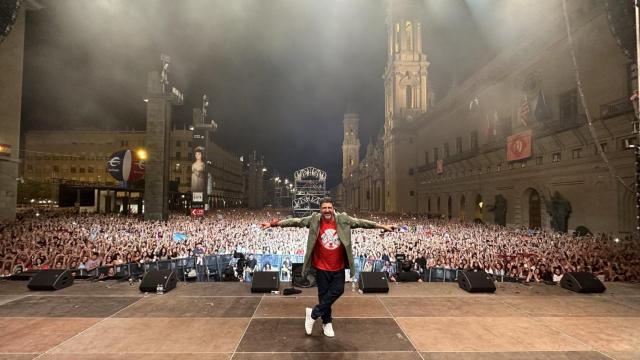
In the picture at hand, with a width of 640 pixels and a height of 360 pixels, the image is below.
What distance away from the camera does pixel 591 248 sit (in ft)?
50.5

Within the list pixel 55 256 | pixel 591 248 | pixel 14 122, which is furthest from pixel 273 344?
pixel 14 122

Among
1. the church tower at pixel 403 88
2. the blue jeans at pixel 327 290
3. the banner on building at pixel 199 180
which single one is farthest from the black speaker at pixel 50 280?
the church tower at pixel 403 88

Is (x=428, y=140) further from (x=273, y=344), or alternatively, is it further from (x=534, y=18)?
(x=273, y=344)

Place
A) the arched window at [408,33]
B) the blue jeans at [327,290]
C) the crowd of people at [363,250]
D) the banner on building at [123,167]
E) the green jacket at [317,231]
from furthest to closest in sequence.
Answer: the arched window at [408,33] < the banner on building at [123,167] < the crowd of people at [363,250] < the green jacket at [317,231] < the blue jeans at [327,290]

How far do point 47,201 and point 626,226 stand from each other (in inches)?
3720

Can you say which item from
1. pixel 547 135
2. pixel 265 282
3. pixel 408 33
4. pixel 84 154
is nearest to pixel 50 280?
pixel 265 282

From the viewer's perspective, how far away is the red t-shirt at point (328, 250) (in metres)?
5.84

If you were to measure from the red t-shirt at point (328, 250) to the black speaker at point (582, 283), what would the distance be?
6.28m

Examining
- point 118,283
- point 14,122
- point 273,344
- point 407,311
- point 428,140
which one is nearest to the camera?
point 273,344

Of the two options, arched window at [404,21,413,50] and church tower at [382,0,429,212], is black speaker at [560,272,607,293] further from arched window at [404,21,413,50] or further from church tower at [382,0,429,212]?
arched window at [404,21,413,50]

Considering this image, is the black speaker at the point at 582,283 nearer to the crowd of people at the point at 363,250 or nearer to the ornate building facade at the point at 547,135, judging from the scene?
the crowd of people at the point at 363,250

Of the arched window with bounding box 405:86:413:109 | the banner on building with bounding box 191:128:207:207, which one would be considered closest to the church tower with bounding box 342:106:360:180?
the arched window with bounding box 405:86:413:109

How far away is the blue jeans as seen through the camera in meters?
5.70

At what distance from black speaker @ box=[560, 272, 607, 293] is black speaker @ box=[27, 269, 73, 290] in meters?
11.9
